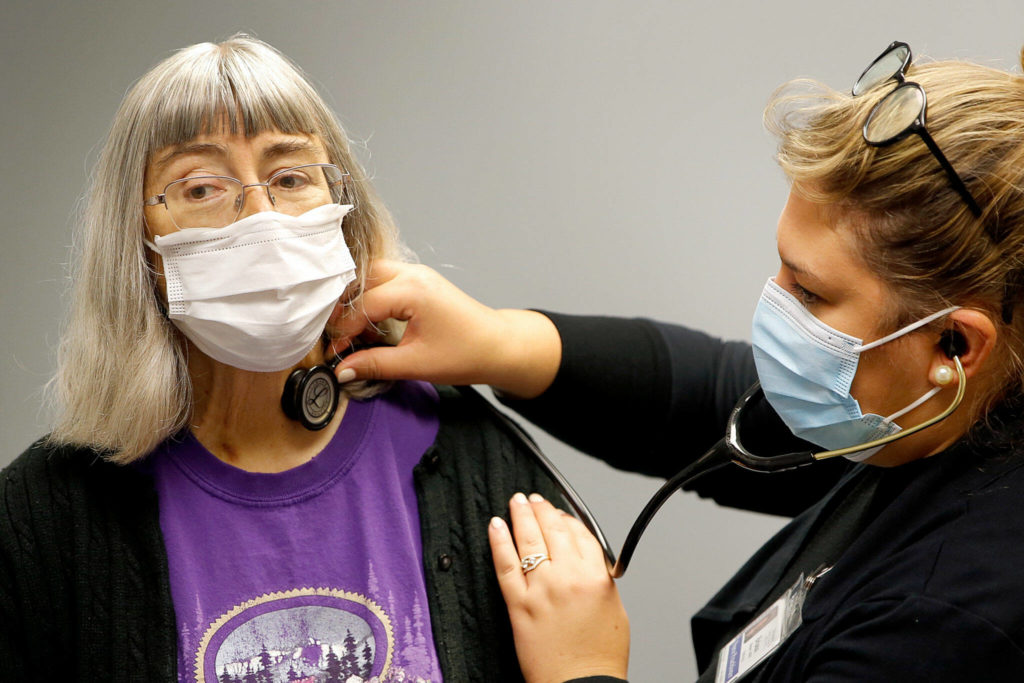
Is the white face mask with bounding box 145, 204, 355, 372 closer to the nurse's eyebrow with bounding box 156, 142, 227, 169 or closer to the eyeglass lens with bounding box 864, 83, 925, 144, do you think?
the nurse's eyebrow with bounding box 156, 142, 227, 169

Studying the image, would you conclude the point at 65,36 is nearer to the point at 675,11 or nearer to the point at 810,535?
the point at 675,11

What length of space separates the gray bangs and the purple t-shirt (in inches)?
17.2

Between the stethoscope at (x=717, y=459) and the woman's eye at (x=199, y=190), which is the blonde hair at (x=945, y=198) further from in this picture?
the woman's eye at (x=199, y=190)

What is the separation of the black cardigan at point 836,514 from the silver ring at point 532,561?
0.34 m

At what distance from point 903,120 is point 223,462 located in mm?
987

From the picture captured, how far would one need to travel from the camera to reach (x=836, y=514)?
1.43 m

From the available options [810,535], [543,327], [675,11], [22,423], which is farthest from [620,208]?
[22,423]

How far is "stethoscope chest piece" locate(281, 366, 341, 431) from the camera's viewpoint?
135 centimetres

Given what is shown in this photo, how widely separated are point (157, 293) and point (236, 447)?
25 cm

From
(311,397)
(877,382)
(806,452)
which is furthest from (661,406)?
(311,397)

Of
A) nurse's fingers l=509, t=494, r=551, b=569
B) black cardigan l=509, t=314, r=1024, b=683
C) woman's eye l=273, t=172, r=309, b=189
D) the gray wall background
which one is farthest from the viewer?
the gray wall background

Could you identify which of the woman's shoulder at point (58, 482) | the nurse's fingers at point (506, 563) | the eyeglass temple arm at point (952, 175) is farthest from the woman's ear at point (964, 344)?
the woman's shoulder at point (58, 482)

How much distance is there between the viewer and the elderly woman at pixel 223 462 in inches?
47.2

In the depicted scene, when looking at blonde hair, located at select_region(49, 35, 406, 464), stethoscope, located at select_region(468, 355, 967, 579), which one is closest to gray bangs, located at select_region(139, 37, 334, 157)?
blonde hair, located at select_region(49, 35, 406, 464)
